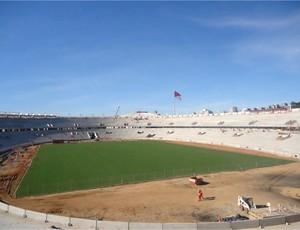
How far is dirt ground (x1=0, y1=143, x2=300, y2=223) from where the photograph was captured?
26.0m

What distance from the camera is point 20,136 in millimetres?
93125

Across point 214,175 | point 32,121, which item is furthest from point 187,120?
point 214,175

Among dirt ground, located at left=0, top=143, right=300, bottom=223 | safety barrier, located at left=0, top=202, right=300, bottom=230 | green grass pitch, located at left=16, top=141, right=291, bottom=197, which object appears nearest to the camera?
safety barrier, located at left=0, top=202, right=300, bottom=230

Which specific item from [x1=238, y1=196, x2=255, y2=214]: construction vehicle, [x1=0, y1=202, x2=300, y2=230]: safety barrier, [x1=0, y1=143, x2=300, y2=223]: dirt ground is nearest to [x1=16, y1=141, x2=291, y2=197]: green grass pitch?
[x1=0, y1=143, x2=300, y2=223]: dirt ground

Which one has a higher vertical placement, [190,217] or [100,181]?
[100,181]

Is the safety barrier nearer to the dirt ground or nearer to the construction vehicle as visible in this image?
the dirt ground

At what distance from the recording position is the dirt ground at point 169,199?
26.0 meters

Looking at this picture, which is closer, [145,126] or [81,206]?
[81,206]

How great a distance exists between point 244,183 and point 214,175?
18.9 feet

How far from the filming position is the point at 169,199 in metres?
30.8

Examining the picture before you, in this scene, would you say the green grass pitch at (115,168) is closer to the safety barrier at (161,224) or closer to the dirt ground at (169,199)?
the dirt ground at (169,199)

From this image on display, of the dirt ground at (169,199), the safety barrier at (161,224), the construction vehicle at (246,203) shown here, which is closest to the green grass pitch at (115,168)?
the dirt ground at (169,199)

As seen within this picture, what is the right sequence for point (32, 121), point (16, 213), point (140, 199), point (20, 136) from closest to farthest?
point (16, 213)
point (140, 199)
point (20, 136)
point (32, 121)

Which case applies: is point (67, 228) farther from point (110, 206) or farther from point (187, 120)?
point (187, 120)
